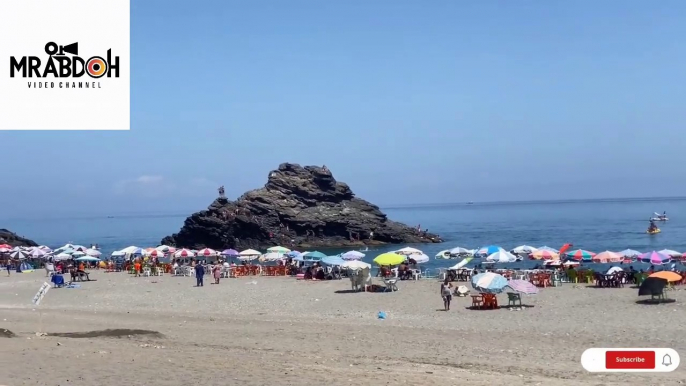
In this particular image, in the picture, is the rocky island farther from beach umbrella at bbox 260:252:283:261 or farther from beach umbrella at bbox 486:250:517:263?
beach umbrella at bbox 486:250:517:263

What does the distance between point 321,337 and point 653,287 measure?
39.9ft

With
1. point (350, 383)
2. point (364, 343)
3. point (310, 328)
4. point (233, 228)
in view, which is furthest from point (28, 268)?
point (350, 383)

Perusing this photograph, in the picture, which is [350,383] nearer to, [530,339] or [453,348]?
[453,348]

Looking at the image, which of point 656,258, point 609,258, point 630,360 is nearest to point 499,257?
point 609,258

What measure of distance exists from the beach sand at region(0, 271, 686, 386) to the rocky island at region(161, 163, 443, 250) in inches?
1798

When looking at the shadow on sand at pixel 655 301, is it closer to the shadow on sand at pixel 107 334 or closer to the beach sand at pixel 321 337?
the beach sand at pixel 321 337

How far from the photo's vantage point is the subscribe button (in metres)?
12.6

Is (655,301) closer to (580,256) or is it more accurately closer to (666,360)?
(666,360)

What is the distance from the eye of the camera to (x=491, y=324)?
1947 centimetres

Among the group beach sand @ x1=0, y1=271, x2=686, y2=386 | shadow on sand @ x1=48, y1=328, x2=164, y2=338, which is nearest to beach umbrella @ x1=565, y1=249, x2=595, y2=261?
beach sand @ x1=0, y1=271, x2=686, y2=386

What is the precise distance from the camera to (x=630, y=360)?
13.1 meters

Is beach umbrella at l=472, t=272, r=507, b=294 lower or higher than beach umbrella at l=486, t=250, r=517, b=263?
lower

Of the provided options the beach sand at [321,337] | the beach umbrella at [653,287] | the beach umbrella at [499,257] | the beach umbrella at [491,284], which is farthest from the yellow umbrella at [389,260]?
the beach umbrella at [653,287]

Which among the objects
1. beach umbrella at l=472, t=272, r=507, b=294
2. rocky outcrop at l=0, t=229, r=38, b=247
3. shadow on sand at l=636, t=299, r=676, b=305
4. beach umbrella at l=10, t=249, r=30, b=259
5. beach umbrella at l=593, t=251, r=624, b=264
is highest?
rocky outcrop at l=0, t=229, r=38, b=247
